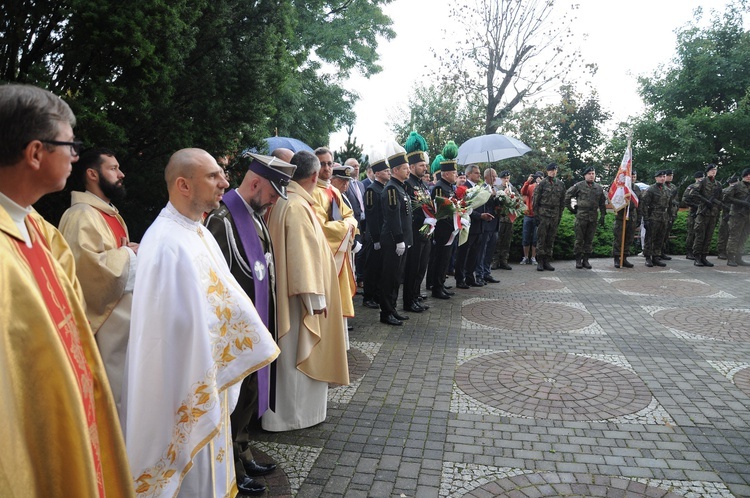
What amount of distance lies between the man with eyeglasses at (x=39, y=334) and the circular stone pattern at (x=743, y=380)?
18.3 feet

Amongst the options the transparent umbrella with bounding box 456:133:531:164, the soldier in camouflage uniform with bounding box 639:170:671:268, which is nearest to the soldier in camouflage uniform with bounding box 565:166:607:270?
the soldier in camouflage uniform with bounding box 639:170:671:268

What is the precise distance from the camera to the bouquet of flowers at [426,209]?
8062 millimetres

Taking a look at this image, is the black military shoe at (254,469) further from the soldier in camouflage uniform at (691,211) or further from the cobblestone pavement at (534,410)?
the soldier in camouflage uniform at (691,211)

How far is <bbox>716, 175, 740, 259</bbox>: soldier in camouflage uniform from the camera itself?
13.4 meters

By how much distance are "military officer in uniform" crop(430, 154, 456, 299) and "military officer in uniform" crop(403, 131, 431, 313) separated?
590mm

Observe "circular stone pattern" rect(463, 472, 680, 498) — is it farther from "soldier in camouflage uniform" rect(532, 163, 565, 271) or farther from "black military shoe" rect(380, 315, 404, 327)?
"soldier in camouflage uniform" rect(532, 163, 565, 271)

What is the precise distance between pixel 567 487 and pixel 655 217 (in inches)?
456

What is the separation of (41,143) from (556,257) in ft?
48.1

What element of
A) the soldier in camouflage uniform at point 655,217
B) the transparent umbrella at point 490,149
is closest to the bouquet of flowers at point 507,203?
the transparent umbrella at point 490,149

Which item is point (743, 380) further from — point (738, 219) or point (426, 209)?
point (738, 219)

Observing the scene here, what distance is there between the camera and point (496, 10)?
18844 millimetres

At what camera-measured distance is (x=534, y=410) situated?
448cm

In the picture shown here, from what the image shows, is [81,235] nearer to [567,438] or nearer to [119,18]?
[119,18]

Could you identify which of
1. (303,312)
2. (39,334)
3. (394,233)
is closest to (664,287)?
(394,233)
